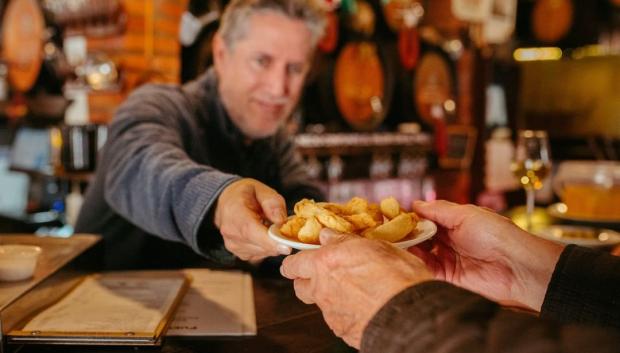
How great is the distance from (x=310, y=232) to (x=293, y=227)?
65 millimetres

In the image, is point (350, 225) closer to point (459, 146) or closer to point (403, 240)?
point (403, 240)

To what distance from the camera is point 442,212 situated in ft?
4.04

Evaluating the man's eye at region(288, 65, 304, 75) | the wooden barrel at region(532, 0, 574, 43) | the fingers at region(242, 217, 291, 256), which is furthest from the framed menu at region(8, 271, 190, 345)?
the wooden barrel at region(532, 0, 574, 43)

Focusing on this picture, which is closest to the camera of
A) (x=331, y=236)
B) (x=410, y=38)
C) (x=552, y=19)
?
(x=331, y=236)

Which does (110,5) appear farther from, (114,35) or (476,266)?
(476,266)

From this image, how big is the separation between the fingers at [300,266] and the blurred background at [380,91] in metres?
1.59

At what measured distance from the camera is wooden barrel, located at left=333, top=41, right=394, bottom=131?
4.89m

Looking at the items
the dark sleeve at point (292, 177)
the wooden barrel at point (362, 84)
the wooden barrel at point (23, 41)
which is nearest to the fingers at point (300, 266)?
the dark sleeve at point (292, 177)

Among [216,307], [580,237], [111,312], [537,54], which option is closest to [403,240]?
[216,307]

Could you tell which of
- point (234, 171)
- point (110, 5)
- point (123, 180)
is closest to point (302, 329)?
point (123, 180)

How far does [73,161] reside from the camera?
3410 mm

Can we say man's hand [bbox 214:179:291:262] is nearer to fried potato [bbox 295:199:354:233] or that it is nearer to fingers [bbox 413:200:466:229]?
fried potato [bbox 295:199:354:233]

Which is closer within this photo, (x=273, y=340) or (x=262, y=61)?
(x=273, y=340)

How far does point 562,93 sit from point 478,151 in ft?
4.71
